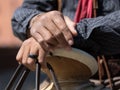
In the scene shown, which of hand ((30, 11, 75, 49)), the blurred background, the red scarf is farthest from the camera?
the blurred background

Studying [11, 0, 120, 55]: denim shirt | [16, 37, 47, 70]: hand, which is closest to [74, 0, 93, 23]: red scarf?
[11, 0, 120, 55]: denim shirt

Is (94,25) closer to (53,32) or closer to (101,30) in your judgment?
(101,30)

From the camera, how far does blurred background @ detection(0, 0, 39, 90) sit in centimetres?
422

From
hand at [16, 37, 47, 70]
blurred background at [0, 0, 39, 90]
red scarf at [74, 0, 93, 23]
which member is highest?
red scarf at [74, 0, 93, 23]

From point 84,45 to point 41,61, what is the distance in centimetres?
18

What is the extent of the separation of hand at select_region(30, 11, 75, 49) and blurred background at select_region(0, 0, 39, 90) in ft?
8.81

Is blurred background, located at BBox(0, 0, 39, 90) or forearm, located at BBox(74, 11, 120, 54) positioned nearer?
forearm, located at BBox(74, 11, 120, 54)

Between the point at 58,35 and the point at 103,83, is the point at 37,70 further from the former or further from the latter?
the point at 103,83

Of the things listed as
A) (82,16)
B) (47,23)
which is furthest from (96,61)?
(47,23)

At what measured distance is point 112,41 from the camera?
1540 mm

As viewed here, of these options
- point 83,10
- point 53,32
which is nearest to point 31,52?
point 53,32

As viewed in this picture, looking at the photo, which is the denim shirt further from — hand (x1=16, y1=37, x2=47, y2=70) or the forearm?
hand (x1=16, y1=37, x2=47, y2=70)

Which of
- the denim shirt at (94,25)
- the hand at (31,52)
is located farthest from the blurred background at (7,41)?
the hand at (31,52)

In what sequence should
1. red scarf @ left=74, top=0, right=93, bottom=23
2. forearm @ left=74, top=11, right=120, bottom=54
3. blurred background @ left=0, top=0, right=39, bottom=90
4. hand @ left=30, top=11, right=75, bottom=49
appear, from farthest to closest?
1. blurred background @ left=0, top=0, right=39, bottom=90
2. red scarf @ left=74, top=0, right=93, bottom=23
3. forearm @ left=74, top=11, right=120, bottom=54
4. hand @ left=30, top=11, right=75, bottom=49
